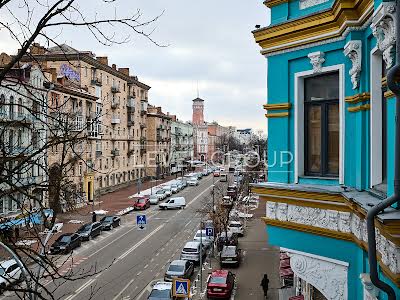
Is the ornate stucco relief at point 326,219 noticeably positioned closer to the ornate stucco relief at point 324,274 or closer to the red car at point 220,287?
the ornate stucco relief at point 324,274

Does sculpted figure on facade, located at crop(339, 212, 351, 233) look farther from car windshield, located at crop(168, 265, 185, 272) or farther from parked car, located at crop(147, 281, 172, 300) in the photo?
car windshield, located at crop(168, 265, 185, 272)

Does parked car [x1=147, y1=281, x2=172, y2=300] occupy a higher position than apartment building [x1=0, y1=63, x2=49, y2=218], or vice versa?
apartment building [x1=0, y1=63, x2=49, y2=218]

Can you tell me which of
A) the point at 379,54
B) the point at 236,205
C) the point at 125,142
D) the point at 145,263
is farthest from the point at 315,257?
the point at 125,142

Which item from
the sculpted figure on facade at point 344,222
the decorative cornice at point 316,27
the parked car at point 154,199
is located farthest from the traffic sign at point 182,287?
the parked car at point 154,199

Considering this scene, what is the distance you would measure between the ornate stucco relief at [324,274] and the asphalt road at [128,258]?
6916 millimetres

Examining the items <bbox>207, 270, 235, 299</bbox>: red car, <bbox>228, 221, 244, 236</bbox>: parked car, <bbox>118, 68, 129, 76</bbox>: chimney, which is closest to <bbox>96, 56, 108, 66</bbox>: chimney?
<bbox>118, 68, 129, 76</bbox>: chimney

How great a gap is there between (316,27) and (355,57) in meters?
1.09

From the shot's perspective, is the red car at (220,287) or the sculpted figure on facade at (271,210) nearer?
the sculpted figure on facade at (271,210)

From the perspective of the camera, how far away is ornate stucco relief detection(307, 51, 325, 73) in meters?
6.84

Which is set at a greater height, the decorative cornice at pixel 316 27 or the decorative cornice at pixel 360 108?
the decorative cornice at pixel 316 27

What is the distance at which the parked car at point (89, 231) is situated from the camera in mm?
30141

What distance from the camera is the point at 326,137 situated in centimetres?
703

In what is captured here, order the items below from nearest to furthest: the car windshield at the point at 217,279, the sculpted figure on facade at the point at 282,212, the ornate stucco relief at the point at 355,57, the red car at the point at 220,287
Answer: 1. the ornate stucco relief at the point at 355,57
2. the sculpted figure on facade at the point at 282,212
3. the red car at the point at 220,287
4. the car windshield at the point at 217,279

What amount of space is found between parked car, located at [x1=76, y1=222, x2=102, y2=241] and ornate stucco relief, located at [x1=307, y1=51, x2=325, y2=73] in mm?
25352
